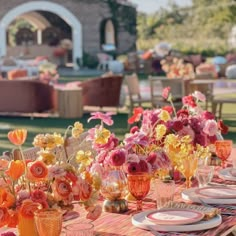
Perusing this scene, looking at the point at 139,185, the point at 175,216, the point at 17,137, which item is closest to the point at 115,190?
the point at 139,185

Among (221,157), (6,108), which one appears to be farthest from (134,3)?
(221,157)

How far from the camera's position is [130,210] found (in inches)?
130

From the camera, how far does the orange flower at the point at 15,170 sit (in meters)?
2.79

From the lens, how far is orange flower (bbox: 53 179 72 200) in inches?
110

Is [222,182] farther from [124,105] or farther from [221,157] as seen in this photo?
[124,105]

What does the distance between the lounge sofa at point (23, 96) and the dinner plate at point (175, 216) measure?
32.2ft

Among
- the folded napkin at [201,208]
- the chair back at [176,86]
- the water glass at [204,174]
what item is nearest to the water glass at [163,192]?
the folded napkin at [201,208]

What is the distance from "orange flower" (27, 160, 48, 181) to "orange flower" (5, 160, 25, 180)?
4 centimetres

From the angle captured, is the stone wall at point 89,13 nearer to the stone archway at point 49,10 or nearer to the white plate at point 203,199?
the stone archway at point 49,10

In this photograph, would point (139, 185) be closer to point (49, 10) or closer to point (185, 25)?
point (49, 10)

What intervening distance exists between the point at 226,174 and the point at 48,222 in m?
1.46

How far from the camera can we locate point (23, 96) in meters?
12.9

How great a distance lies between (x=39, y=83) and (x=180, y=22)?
124 feet

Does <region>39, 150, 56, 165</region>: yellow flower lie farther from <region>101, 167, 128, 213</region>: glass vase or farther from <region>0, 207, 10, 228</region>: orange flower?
<region>101, 167, 128, 213</region>: glass vase
